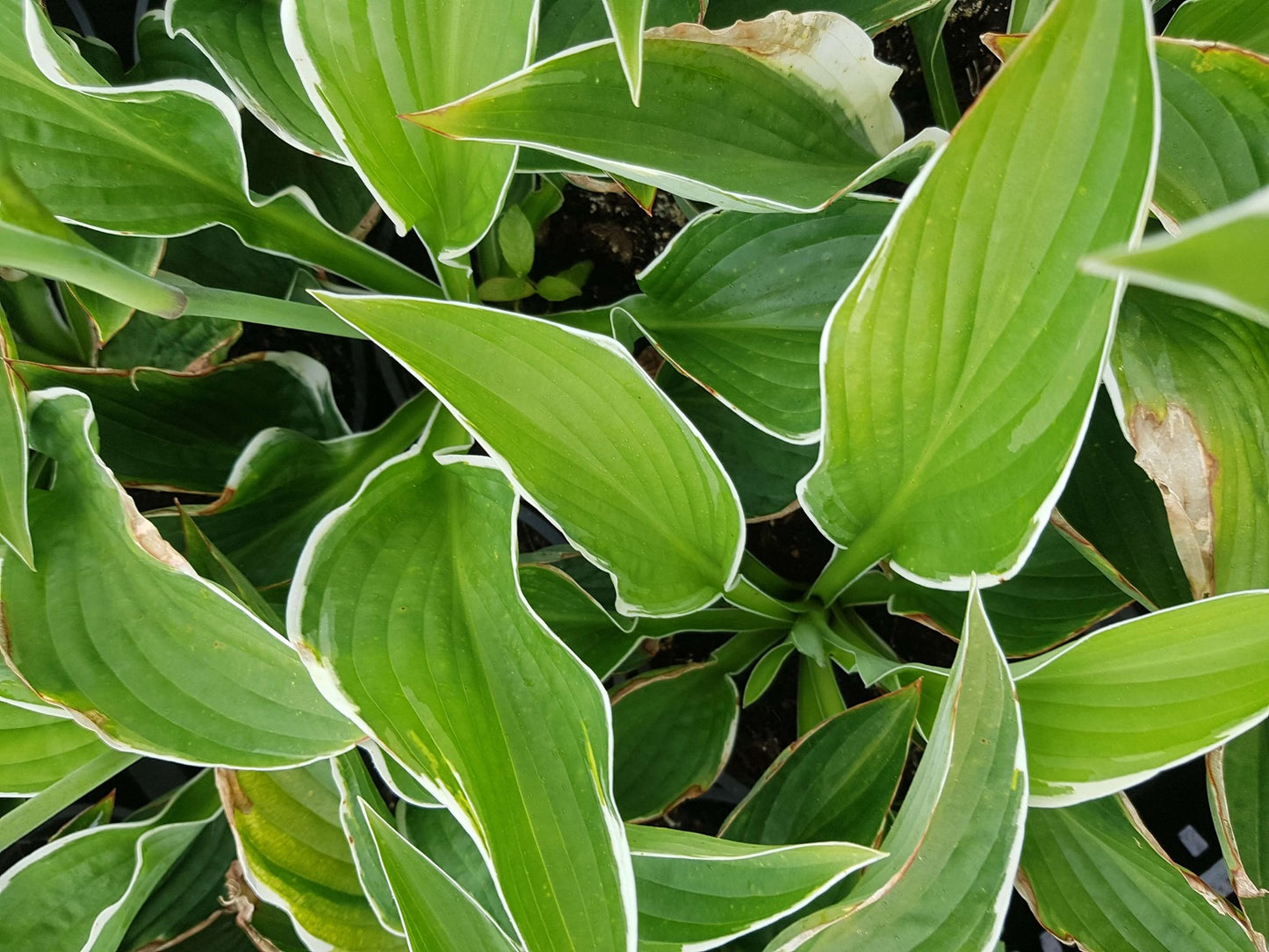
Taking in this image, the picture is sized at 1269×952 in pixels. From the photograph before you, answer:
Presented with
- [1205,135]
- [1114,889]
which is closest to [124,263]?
[1205,135]

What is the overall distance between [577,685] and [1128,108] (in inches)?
12.3

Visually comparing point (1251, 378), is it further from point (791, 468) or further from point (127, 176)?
point (127, 176)

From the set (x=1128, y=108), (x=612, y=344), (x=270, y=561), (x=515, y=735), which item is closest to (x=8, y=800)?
(x=270, y=561)

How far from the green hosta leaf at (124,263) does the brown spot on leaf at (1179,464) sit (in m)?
0.56

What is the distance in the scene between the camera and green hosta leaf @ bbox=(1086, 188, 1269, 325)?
0.40ft

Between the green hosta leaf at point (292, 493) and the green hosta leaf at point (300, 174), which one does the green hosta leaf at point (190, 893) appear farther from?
the green hosta leaf at point (300, 174)

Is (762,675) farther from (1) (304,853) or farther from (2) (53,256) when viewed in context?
(2) (53,256)

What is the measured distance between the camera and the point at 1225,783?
483 mm

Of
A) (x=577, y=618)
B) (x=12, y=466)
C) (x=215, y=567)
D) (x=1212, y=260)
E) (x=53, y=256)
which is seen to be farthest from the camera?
(x=577, y=618)

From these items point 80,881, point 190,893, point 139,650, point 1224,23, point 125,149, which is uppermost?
point 1224,23

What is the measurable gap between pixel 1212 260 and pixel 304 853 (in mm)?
592

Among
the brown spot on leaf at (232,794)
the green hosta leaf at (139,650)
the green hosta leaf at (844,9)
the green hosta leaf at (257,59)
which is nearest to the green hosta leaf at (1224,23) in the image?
the green hosta leaf at (844,9)

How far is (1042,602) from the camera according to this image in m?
0.62

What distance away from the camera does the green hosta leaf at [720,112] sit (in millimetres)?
358
